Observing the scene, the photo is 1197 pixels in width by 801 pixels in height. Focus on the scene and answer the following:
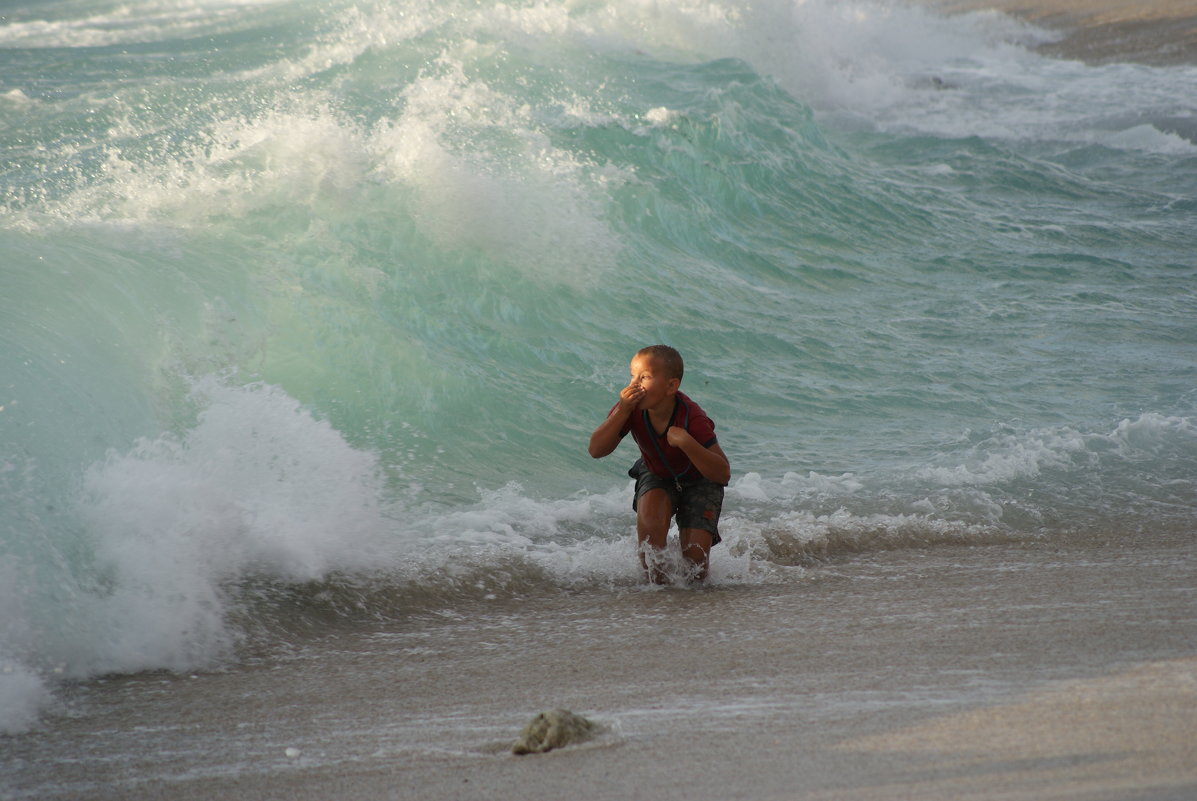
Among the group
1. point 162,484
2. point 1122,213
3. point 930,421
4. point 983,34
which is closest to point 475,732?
point 162,484

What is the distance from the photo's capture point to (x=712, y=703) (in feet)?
10.9

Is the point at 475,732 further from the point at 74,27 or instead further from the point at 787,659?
the point at 74,27

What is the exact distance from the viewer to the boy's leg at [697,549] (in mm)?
4557

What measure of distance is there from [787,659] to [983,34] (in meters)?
26.2

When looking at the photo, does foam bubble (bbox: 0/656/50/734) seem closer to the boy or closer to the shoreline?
the boy

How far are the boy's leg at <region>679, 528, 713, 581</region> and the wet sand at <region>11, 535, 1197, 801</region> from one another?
111 mm

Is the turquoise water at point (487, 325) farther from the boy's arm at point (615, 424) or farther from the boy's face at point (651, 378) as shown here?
the boy's face at point (651, 378)

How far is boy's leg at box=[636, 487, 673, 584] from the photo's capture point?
15.1 feet

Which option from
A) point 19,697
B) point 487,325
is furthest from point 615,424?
point 487,325

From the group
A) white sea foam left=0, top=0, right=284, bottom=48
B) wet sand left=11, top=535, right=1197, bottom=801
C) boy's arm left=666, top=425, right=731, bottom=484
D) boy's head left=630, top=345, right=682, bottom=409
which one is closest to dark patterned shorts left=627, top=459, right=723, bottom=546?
boy's arm left=666, top=425, right=731, bottom=484

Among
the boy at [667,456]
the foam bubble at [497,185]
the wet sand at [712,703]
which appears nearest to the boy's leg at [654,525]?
the boy at [667,456]

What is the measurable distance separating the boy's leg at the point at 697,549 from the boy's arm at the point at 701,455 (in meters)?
0.25

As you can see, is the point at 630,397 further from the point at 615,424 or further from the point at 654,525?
the point at 654,525

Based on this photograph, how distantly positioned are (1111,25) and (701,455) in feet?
83.4
